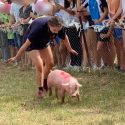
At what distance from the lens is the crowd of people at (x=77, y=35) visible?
8.24 meters

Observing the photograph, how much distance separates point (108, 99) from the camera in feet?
25.3

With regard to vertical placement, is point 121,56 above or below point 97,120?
above

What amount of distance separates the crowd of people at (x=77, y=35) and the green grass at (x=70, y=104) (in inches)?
15.2

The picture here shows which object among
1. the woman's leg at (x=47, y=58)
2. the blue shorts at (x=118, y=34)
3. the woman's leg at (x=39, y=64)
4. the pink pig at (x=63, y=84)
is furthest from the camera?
the blue shorts at (x=118, y=34)

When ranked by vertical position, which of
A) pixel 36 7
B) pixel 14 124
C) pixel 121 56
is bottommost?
pixel 14 124

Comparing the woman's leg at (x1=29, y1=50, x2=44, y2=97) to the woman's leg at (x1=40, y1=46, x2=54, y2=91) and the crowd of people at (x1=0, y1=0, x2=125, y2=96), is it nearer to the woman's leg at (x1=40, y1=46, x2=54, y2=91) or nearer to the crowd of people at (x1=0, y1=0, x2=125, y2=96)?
the crowd of people at (x1=0, y1=0, x2=125, y2=96)

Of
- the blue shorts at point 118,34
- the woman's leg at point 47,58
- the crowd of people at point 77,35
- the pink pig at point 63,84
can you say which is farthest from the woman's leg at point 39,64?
the blue shorts at point 118,34

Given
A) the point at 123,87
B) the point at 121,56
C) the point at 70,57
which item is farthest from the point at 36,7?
the point at 123,87

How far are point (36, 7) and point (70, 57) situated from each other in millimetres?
1352

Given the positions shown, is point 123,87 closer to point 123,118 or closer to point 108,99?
point 108,99

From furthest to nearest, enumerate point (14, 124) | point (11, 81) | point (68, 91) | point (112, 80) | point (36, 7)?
point (36, 7) → point (11, 81) → point (112, 80) → point (68, 91) → point (14, 124)

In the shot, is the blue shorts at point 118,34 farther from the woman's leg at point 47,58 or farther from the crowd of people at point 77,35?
the woman's leg at point 47,58

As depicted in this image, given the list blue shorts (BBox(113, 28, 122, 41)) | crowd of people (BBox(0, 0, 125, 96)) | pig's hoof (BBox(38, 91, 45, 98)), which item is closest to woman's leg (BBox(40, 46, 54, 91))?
crowd of people (BBox(0, 0, 125, 96))

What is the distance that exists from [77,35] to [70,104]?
335 cm
